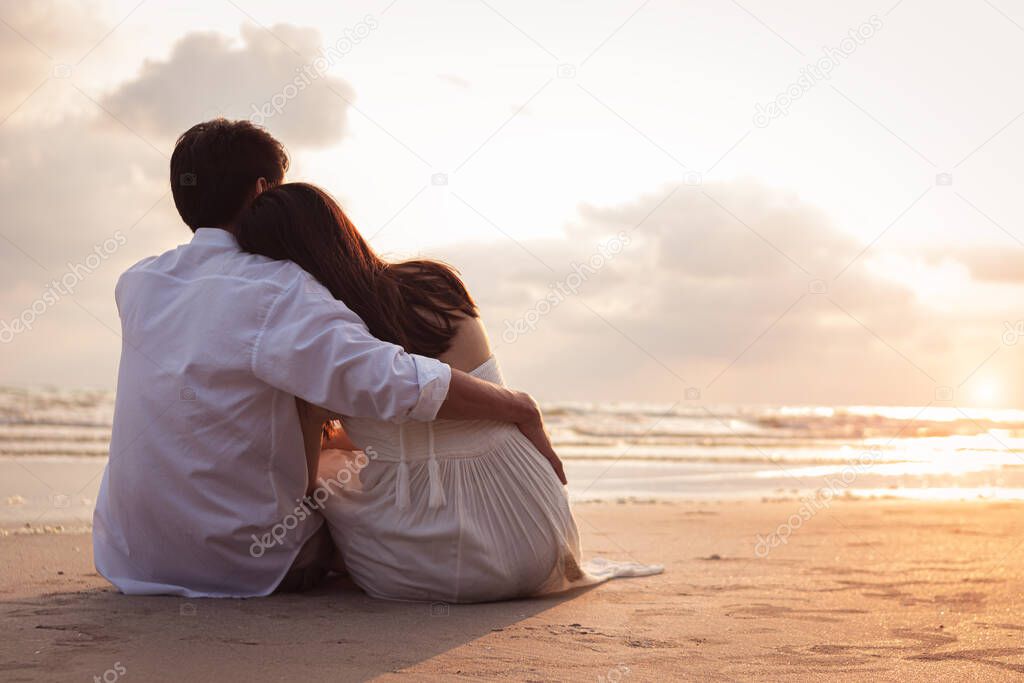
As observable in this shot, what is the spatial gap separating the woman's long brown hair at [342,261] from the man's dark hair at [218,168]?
102 millimetres

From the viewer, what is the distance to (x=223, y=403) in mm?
2730

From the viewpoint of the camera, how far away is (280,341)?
8.53 ft

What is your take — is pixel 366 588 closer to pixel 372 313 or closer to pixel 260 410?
pixel 260 410

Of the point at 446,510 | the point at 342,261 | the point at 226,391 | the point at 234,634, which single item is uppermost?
the point at 342,261

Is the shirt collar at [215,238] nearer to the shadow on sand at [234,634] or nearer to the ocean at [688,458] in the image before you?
the shadow on sand at [234,634]

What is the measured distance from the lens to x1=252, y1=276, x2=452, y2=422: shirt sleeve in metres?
2.57

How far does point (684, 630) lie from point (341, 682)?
116 centimetres

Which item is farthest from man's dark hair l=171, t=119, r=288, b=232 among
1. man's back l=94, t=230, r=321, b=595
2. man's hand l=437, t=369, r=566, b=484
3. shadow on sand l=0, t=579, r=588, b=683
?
shadow on sand l=0, t=579, r=588, b=683

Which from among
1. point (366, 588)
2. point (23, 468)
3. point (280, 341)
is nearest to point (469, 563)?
point (366, 588)

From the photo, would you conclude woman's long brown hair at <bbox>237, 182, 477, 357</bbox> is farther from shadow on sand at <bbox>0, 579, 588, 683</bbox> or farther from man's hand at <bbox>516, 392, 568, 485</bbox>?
shadow on sand at <bbox>0, 579, 588, 683</bbox>

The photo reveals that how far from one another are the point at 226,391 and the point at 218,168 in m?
0.70

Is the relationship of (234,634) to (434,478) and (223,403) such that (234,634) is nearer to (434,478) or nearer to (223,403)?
(223,403)

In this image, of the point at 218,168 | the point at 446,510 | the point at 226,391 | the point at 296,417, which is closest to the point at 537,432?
the point at 446,510

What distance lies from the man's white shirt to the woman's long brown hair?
68 mm
